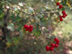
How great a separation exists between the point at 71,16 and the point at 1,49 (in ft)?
14.7

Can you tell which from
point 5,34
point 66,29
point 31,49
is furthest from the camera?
point 66,29

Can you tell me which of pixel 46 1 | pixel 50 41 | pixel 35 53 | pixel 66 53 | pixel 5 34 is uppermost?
pixel 46 1

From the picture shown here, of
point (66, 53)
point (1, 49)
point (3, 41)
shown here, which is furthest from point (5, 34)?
point (66, 53)

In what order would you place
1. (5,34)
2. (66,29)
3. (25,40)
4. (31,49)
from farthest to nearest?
(66,29) < (25,40) < (31,49) < (5,34)

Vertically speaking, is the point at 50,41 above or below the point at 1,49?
above

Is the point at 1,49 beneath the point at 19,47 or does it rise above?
above

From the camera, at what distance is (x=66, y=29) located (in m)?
4.37

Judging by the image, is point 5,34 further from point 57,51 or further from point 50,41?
point 57,51

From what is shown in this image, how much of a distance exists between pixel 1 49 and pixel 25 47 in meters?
0.75

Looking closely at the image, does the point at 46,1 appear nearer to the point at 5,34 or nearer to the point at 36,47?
the point at 5,34

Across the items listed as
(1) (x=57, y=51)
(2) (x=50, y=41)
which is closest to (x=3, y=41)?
(2) (x=50, y=41)

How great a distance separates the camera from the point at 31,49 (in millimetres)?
2871

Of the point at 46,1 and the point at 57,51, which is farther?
the point at 57,51

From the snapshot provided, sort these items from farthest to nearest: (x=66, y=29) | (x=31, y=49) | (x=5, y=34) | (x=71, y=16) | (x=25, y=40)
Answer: (x=71, y=16)
(x=66, y=29)
(x=25, y=40)
(x=31, y=49)
(x=5, y=34)
